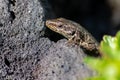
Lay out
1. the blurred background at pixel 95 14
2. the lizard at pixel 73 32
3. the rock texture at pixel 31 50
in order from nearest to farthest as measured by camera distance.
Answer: the rock texture at pixel 31 50, the lizard at pixel 73 32, the blurred background at pixel 95 14

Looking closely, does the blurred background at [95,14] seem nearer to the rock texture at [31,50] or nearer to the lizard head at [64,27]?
the lizard head at [64,27]

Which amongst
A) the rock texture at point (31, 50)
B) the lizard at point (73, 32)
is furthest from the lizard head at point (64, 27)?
the rock texture at point (31, 50)

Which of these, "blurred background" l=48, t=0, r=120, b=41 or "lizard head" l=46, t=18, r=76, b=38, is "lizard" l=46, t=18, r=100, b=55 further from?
"blurred background" l=48, t=0, r=120, b=41

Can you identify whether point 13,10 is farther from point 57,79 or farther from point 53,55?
point 57,79

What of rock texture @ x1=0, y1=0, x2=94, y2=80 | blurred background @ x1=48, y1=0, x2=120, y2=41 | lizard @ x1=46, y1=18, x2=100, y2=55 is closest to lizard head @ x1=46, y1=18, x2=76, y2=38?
lizard @ x1=46, y1=18, x2=100, y2=55

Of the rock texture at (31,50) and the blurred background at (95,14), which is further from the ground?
the rock texture at (31,50)
